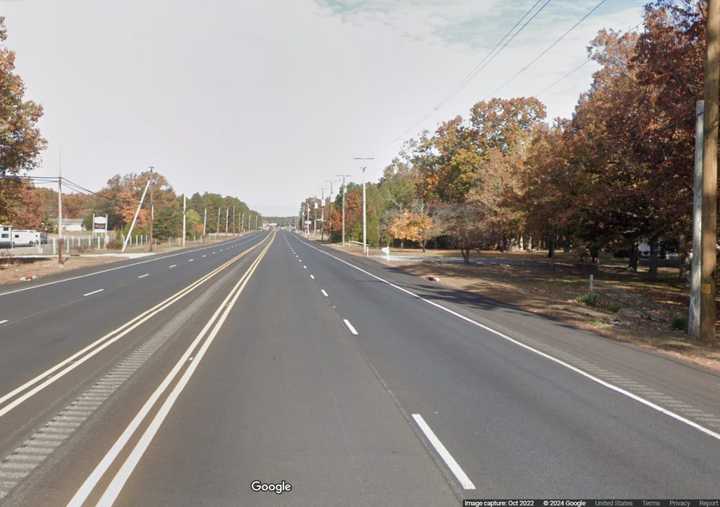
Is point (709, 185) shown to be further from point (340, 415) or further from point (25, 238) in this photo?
point (25, 238)

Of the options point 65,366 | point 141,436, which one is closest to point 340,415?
point 141,436

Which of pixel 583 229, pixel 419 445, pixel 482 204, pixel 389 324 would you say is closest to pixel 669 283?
pixel 583 229

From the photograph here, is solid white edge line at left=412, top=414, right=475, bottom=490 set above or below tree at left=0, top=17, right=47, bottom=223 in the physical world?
below

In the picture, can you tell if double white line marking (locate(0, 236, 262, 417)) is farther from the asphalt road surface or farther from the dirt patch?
the dirt patch

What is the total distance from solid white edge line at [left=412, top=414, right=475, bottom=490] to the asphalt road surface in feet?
0.09

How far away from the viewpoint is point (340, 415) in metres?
7.62

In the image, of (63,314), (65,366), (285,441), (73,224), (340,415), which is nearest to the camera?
(285,441)

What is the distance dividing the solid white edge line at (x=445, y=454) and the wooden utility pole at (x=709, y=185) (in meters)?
9.88

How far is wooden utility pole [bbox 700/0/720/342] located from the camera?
46.6 ft

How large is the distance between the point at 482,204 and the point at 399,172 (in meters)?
106

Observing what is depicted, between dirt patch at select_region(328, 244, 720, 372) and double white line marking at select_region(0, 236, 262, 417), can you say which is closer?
double white line marking at select_region(0, 236, 262, 417)

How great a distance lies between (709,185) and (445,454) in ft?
37.2

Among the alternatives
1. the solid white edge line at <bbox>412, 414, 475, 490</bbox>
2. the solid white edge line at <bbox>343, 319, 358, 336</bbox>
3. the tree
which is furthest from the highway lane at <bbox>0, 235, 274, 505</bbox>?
the tree

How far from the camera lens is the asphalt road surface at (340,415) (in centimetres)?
544
